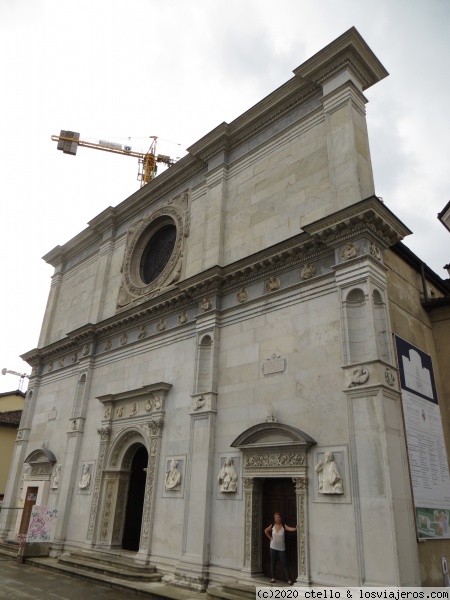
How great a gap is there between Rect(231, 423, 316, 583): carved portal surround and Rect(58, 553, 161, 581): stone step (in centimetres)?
345

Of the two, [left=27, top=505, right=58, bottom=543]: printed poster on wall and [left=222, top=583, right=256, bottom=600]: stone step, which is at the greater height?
[left=27, top=505, right=58, bottom=543]: printed poster on wall

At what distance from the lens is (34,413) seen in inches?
902

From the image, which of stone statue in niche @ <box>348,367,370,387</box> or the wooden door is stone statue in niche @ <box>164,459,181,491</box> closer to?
stone statue in niche @ <box>348,367,370,387</box>

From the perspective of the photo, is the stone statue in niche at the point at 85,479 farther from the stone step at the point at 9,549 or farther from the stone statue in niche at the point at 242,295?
the stone statue in niche at the point at 242,295

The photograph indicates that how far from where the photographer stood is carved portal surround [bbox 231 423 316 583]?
1059 cm

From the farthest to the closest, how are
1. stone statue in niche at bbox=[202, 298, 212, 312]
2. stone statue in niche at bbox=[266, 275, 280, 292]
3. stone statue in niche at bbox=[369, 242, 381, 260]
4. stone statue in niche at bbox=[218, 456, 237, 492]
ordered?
stone statue in niche at bbox=[202, 298, 212, 312]
stone statue in niche at bbox=[266, 275, 280, 292]
stone statue in niche at bbox=[218, 456, 237, 492]
stone statue in niche at bbox=[369, 242, 381, 260]

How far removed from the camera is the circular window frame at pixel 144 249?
714 inches

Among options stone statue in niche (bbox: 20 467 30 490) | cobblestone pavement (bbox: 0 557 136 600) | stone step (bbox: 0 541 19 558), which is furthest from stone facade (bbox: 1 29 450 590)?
cobblestone pavement (bbox: 0 557 136 600)

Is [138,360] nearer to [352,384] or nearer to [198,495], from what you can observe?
[198,495]

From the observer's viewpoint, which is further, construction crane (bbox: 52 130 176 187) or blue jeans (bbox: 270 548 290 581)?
construction crane (bbox: 52 130 176 187)

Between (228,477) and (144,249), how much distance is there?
11260 mm

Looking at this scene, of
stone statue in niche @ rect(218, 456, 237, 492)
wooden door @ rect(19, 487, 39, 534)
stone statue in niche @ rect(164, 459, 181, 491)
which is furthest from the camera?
wooden door @ rect(19, 487, 39, 534)

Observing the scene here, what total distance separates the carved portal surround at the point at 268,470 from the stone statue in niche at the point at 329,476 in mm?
443

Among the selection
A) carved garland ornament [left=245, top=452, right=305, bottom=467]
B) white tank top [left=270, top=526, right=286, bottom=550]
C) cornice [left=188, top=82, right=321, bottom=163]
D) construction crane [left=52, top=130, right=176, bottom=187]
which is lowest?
white tank top [left=270, top=526, right=286, bottom=550]
